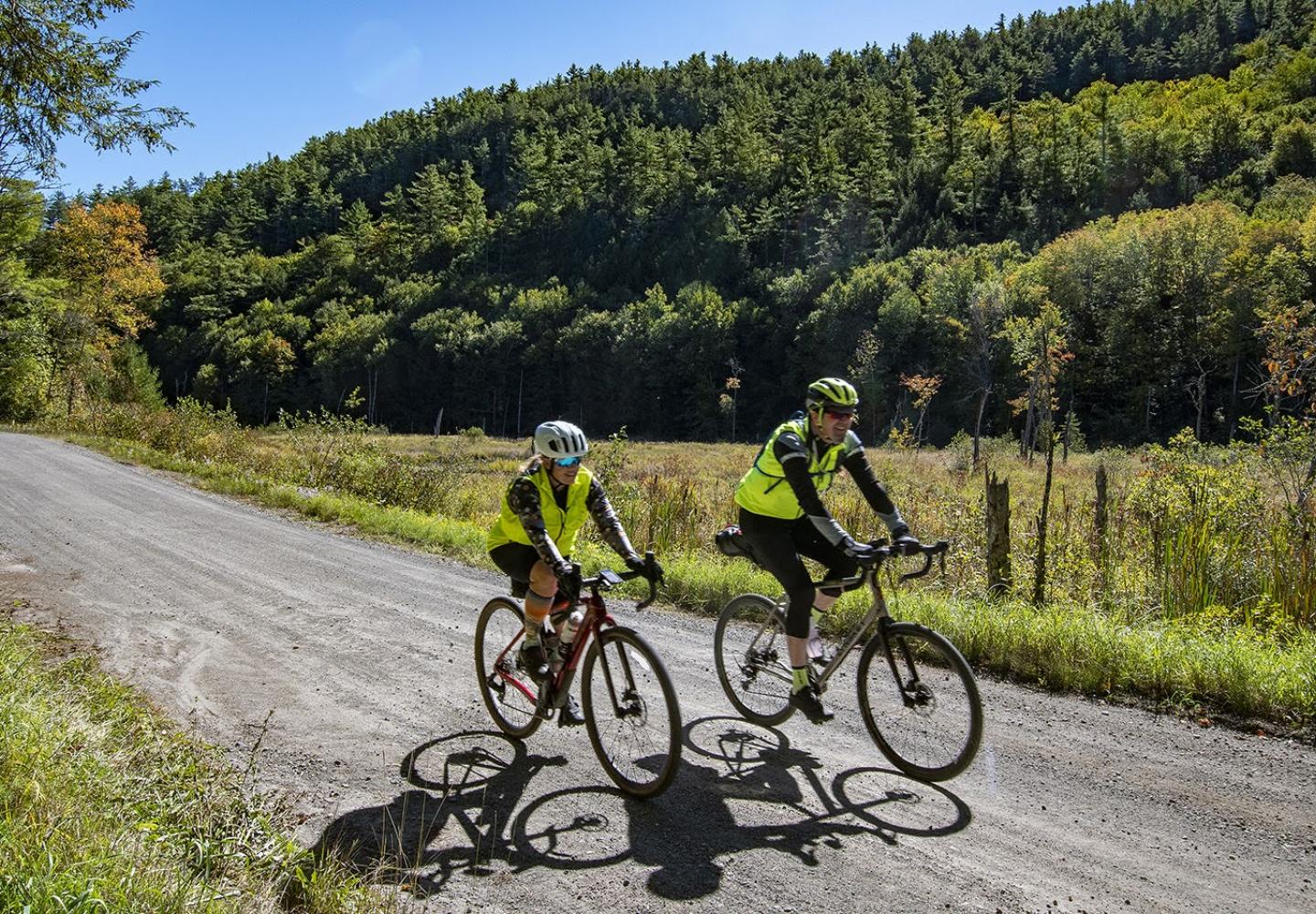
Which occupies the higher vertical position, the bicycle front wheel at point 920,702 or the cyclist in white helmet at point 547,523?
the cyclist in white helmet at point 547,523

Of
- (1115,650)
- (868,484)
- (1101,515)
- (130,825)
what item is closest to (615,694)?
(868,484)

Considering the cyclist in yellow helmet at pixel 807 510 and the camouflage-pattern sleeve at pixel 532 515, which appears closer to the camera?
the camouflage-pattern sleeve at pixel 532 515

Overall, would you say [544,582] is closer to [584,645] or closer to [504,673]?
[584,645]

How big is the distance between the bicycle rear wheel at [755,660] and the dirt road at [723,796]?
0.16 meters

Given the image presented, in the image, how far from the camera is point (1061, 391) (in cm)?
6328

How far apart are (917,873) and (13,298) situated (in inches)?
1559

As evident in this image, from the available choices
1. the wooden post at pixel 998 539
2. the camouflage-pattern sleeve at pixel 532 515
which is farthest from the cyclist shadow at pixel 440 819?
the wooden post at pixel 998 539

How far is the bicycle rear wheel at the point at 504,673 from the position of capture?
516 centimetres

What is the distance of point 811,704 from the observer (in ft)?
16.4

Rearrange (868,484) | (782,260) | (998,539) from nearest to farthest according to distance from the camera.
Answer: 1. (868,484)
2. (998,539)
3. (782,260)

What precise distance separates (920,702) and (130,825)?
400 centimetres

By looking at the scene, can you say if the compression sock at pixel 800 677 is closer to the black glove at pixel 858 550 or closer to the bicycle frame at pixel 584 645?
the black glove at pixel 858 550

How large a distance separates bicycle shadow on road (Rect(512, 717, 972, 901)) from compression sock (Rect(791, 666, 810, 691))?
45 centimetres

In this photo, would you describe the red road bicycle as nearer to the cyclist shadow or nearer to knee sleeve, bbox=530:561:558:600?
knee sleeve, bbox=530:561:558:600
